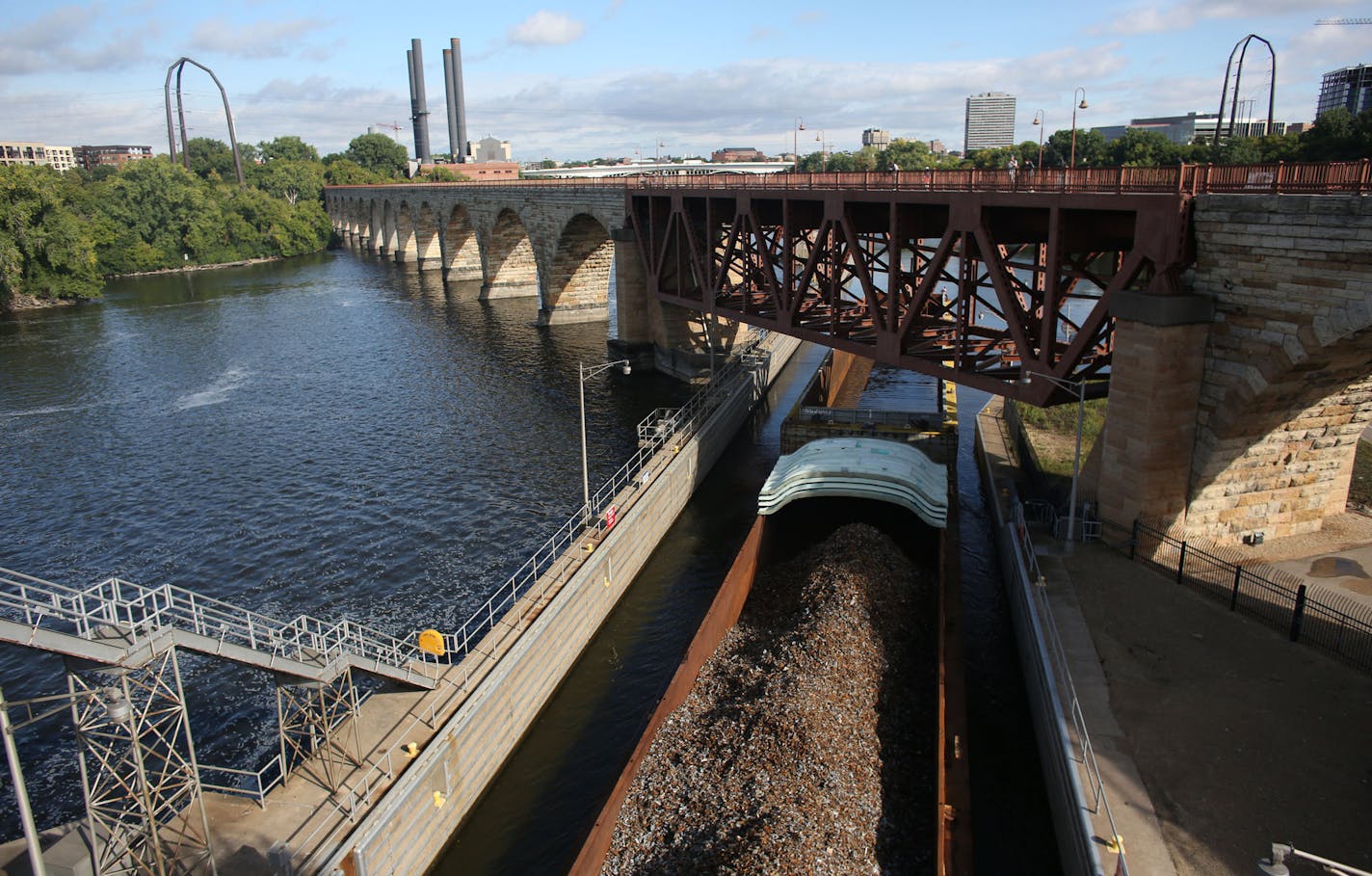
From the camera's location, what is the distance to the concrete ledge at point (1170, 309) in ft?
72.1

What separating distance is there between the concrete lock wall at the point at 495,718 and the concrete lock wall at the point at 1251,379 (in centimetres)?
1523

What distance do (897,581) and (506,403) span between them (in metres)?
31.8

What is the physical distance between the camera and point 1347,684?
1861 centimetres

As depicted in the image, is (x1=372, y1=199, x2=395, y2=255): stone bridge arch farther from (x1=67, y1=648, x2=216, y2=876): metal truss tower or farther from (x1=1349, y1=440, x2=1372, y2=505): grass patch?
(x1=67, y1=648, x2=216, y2=876): metal truss tower

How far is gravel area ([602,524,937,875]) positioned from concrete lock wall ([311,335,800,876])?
4.09 metres

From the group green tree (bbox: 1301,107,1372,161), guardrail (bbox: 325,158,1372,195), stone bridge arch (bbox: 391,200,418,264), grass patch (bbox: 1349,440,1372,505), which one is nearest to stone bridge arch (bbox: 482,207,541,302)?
stone bridge arch (bbox: 391,200,418,264)

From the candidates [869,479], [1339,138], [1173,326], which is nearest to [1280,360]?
[1173,326]

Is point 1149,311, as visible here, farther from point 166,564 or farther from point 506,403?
point 506,403

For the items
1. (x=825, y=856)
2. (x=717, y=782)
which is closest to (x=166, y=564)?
(x=717, y=782)

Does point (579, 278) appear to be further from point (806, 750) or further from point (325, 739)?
point (806, 750)

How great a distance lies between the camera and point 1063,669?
19.3m

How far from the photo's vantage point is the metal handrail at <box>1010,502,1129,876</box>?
15.3 metres

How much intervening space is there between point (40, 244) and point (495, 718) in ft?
331

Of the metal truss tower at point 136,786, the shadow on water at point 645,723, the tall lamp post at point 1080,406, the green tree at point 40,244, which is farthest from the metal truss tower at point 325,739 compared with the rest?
the green tree at point 40,244
